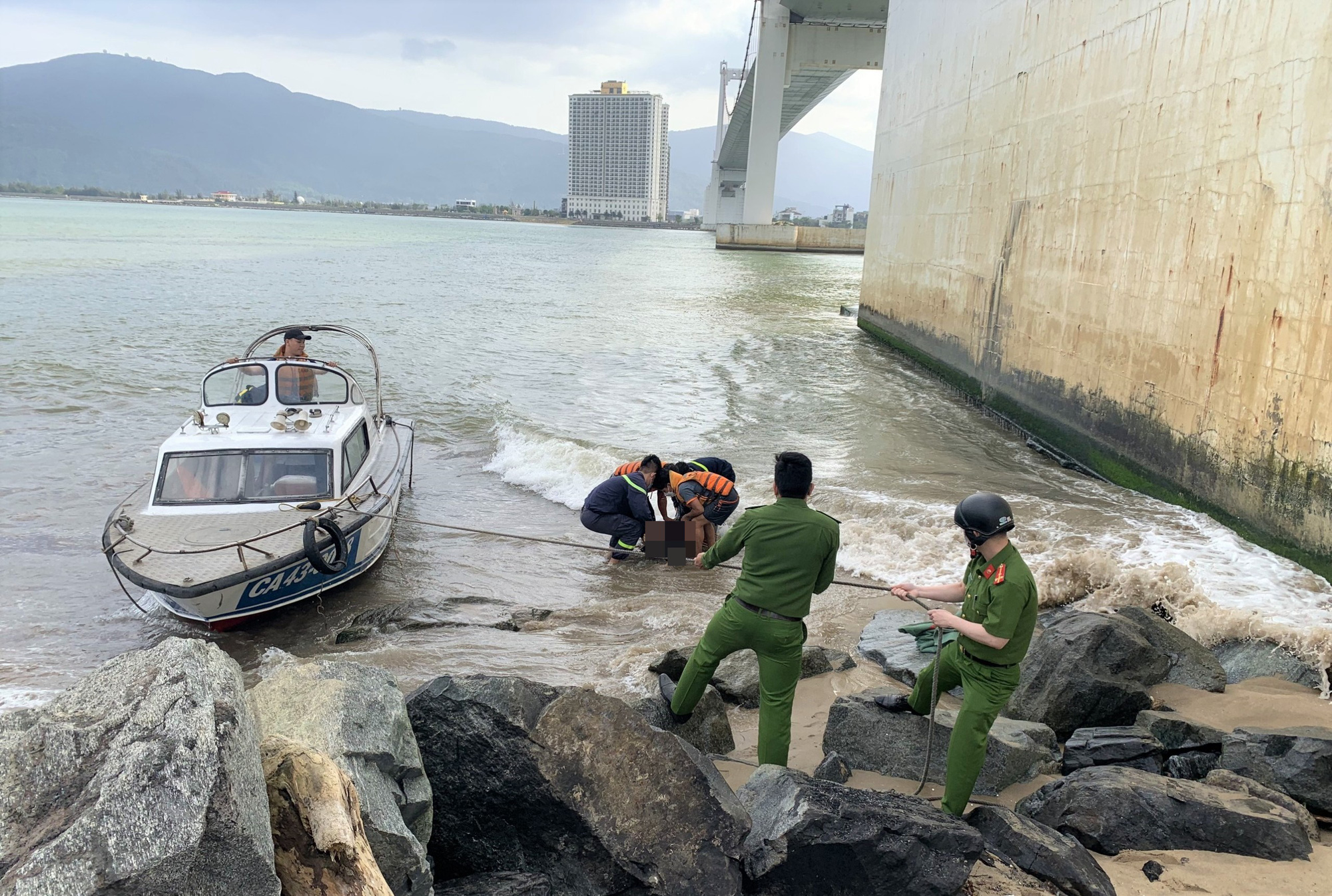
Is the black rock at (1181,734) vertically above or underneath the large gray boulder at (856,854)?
underneath

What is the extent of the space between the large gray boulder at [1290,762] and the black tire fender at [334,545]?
24.4 ft

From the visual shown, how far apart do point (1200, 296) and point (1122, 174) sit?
3114mm

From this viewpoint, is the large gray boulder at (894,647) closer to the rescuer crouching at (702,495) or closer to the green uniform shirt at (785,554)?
the green uniform shirt at (785,554)

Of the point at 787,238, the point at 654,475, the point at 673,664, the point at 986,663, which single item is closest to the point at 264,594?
the point at 654,475

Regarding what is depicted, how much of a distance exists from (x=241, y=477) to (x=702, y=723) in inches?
245

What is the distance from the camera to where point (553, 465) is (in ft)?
47.0

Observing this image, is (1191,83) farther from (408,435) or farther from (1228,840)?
(408,435)

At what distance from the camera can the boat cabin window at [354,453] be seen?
990cm

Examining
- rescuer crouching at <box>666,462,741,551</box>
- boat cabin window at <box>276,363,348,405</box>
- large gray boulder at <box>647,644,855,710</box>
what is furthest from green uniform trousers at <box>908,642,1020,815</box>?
boat cabin window at <box>276,363,348,405</box>

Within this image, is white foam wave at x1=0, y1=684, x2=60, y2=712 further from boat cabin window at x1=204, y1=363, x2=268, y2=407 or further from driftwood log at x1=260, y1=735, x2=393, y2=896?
driftwood log at x1=260, y1=735, x2=393, y2=896

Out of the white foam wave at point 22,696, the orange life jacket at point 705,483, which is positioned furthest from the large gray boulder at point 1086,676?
the white foam wave at point 22,696

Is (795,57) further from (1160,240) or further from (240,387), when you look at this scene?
(240,387)

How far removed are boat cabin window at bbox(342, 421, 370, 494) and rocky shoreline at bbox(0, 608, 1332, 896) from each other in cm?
571

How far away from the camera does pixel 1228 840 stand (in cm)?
419
